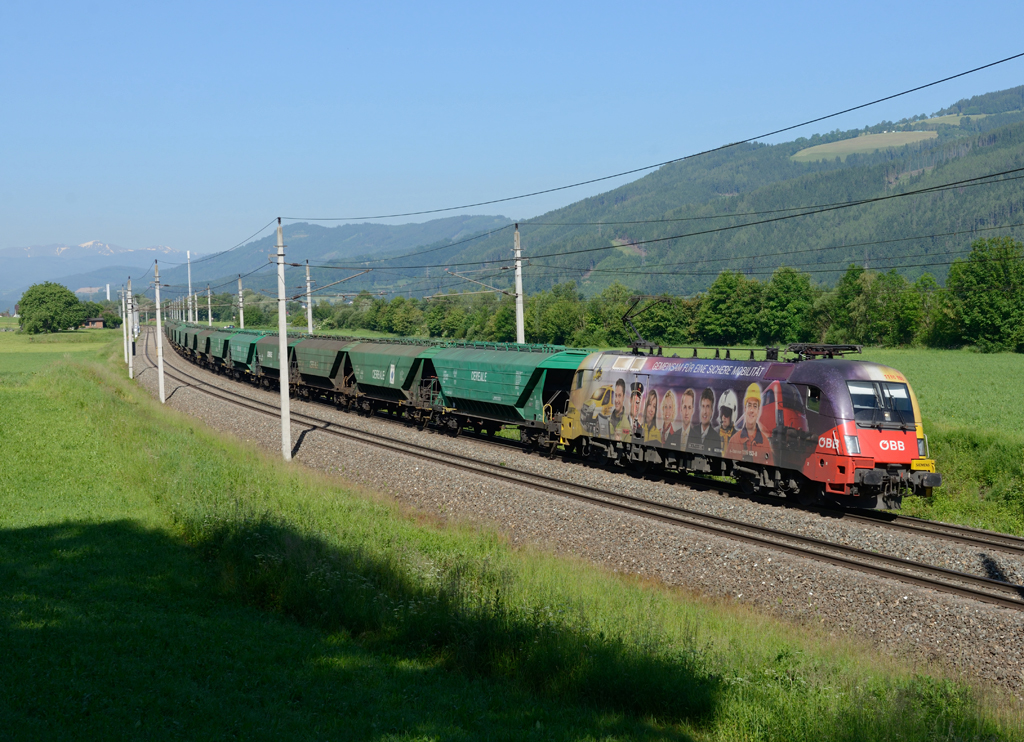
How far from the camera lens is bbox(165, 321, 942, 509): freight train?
18172 mm

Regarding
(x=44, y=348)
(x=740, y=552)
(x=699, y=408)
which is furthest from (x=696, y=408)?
(x=44, y=348)

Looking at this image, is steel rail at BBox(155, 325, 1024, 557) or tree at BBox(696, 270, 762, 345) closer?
steel rail at BBox(155, 325, 1024, 557)

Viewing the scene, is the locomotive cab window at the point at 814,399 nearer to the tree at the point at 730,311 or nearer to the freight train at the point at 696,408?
the freight train at the point at 696,408

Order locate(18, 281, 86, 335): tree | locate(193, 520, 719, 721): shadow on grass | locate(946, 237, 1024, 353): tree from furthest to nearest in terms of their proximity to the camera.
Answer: locate(18, 281, 86, 335): tree → locate(946, 237, 1024, 353): tree → locate(193, 520, 719, 721): shadow on grass

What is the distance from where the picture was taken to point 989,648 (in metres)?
11.9

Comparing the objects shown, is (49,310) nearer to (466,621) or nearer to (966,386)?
(966,386)

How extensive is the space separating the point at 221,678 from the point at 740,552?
10.6 m

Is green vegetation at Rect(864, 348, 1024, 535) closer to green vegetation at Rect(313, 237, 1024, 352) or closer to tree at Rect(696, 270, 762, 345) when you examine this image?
green vegetation at Rect(313, 237, 1024, 352)

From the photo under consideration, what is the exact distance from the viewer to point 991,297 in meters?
78.9

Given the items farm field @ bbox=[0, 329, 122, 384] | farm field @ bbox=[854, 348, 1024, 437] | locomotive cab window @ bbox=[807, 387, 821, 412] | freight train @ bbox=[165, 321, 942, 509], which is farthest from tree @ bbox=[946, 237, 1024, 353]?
farm field @ bbox=[0, 329, 122, 384]

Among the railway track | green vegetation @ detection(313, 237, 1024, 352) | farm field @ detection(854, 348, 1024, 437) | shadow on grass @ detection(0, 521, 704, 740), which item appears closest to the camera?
shadow on grass @ detection(0, 521, 704, 740)

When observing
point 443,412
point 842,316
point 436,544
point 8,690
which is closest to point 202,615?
point 8,690

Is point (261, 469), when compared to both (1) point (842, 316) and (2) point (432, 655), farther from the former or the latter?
(1) point (842, 316)

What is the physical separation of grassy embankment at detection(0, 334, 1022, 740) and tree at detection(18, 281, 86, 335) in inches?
5348
